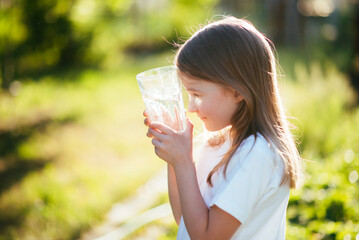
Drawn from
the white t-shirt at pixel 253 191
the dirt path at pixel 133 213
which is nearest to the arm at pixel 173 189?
the white t-shirt at pixel 253 191

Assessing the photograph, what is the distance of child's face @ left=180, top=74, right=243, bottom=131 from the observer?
4.76ft

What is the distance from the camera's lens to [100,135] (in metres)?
5.48

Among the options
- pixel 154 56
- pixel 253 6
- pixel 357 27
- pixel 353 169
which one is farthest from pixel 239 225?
pixel 253 6

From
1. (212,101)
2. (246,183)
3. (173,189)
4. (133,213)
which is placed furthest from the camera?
(133,213)

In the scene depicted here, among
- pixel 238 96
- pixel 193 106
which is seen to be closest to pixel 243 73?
pixel 238 96

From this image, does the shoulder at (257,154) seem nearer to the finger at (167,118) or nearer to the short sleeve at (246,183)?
the short sleeve at (246,183)

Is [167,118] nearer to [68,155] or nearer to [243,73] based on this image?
[243,73]

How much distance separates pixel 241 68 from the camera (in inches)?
56.0

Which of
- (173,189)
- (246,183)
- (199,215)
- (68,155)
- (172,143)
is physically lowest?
(68,155)

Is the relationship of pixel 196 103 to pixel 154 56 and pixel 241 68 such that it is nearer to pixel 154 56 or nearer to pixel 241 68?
pixel 241 68

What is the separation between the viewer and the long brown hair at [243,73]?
4.63 feet

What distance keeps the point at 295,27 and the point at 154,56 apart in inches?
234

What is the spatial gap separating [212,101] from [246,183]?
1.14 feet

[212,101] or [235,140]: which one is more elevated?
[212,101]
